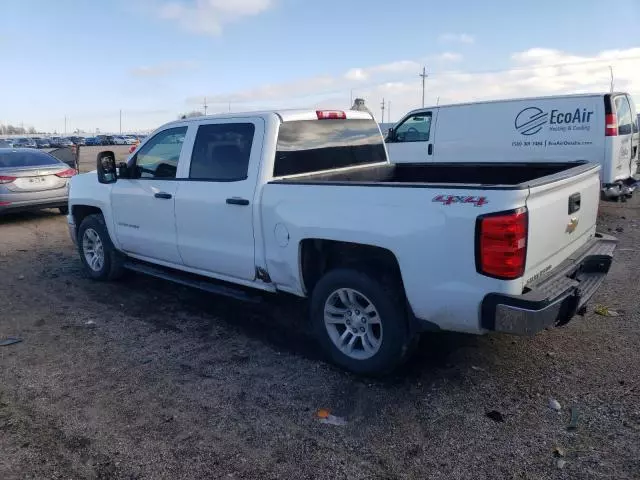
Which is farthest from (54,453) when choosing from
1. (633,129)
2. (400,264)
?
(633,129)

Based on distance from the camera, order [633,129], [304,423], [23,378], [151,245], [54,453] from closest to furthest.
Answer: [54,453]
[304,423]
[23,378]
[151,245]
[633,129]

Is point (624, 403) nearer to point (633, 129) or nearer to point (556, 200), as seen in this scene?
point (556, 200)

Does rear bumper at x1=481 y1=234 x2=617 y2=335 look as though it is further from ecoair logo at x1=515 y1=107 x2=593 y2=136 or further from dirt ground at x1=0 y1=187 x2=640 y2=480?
ecoair logo at x1=515 y1=107 x2=593 y2=136

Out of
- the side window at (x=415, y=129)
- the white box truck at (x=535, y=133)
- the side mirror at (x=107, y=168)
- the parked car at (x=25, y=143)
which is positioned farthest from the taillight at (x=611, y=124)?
the parked car at (x=25, y=143)

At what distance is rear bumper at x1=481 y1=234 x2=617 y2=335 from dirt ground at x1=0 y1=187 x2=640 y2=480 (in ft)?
1.98

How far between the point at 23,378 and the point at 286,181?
2489 mm

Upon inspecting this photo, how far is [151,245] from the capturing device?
18.4 feet

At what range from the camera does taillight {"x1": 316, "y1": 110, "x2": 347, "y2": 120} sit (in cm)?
493

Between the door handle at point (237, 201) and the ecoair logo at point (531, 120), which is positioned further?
the ecoair logo at point (531, 120)

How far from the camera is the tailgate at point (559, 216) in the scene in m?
3.22

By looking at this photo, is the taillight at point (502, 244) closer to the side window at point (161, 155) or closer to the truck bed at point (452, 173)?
the truck bed at point (452, 173)

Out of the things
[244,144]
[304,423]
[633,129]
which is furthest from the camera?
[633,129]

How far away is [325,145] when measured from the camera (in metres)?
4.96

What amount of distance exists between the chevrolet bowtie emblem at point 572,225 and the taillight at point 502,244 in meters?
0.85
